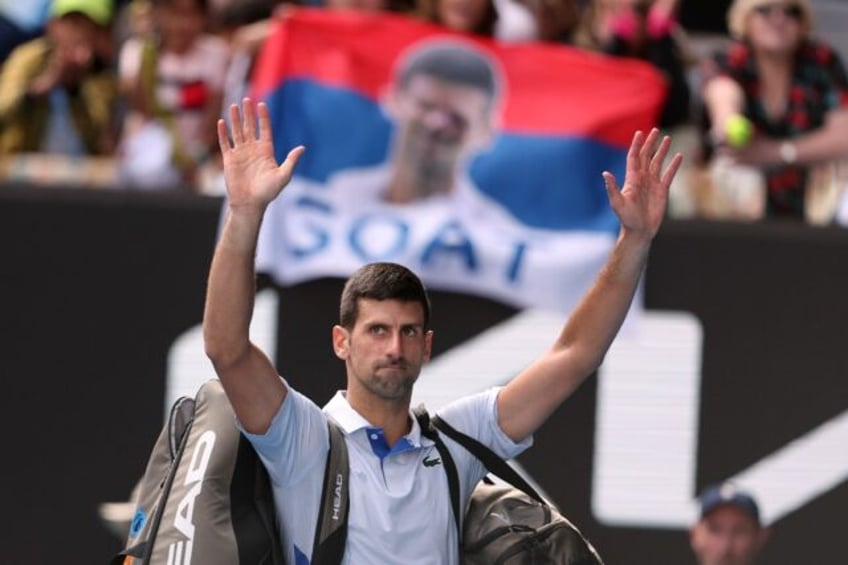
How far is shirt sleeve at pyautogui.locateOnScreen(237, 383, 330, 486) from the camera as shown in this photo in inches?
204

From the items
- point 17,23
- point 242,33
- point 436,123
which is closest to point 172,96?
point 242,33

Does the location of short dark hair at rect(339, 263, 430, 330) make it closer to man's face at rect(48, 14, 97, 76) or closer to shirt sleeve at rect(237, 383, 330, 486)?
shirt sleeve at rect(237, 383, 330, 486)

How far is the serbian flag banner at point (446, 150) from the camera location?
8.59m

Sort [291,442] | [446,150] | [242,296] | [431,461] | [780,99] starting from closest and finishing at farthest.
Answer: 1. [242,296]
2. [291,442]
3. [431,461]
4. [446,150]
5. [780,99]

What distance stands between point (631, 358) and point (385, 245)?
107cm

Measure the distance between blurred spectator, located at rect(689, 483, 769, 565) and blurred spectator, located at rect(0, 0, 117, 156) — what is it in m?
2.82

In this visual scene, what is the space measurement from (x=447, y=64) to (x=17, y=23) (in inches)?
74.4

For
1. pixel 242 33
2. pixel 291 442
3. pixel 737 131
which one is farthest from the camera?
pixel 242 33

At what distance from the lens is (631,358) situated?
8609mm

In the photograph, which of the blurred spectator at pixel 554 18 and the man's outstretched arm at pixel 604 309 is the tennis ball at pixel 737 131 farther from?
the man's outstretched arm at pixel 604 309

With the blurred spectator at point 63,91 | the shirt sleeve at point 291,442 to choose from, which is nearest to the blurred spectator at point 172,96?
the blurred spectator at point 63,91

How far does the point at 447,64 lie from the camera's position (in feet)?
28.8

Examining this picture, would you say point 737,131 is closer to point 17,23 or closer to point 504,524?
point 17,23

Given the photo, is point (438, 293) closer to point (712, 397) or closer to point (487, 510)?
point (712, 397)
